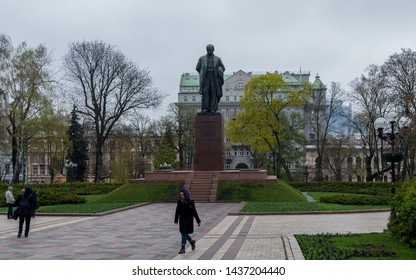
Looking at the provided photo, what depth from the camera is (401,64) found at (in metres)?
39.8

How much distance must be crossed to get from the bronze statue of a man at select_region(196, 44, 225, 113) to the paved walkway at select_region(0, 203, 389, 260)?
39.2 ft

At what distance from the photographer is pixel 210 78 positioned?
3353cm

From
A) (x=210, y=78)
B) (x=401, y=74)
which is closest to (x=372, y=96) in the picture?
(x=401, y=74)

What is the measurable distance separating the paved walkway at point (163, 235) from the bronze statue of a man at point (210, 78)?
39.2ft

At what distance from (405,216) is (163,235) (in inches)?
280

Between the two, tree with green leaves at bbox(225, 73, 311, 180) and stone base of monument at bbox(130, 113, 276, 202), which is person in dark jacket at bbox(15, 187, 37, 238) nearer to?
stone base of monument at bbox(130, 113, 276, 202)

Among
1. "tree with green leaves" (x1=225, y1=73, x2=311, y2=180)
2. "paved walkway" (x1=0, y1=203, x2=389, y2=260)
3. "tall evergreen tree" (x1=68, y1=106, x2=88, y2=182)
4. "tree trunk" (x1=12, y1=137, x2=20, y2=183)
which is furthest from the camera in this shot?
"tall evergreen tree" (x1=68, y1=106, x2=88, y2=182)

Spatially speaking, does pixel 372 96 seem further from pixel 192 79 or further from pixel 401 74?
pixel 192 79

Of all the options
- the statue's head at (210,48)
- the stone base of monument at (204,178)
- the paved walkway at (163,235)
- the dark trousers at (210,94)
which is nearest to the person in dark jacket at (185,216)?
the paved walkway at (163,235)

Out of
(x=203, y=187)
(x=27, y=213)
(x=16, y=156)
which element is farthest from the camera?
(x=16, y=156)

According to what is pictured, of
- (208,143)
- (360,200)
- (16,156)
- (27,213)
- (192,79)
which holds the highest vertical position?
(192,79)

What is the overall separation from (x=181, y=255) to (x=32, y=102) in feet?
113

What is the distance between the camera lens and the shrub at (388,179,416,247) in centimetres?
1119

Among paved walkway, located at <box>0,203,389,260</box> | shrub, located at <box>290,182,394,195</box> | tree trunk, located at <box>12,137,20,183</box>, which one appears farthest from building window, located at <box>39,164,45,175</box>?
paved walkway, located at <box>0,203,389,260</box>
